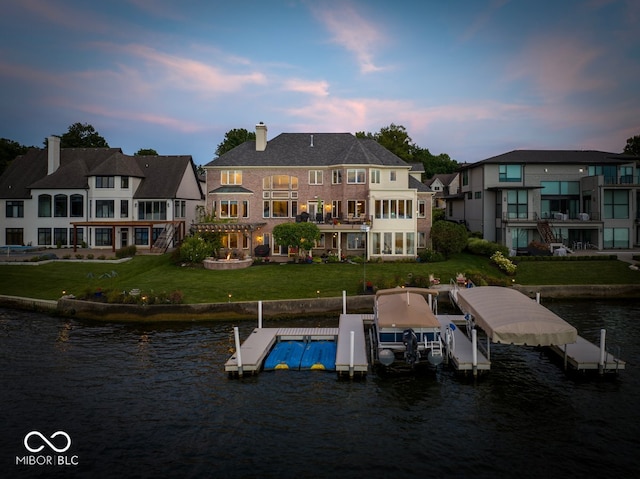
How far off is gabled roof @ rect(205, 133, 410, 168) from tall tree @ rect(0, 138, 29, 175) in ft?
166

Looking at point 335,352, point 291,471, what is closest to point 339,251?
point 335,352

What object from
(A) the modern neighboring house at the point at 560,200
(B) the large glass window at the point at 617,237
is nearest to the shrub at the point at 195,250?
(A) the modern neighboring house at the point at 560,200

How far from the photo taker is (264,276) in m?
38.6

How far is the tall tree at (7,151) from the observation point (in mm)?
78062

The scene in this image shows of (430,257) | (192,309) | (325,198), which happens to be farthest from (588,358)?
(325,198)

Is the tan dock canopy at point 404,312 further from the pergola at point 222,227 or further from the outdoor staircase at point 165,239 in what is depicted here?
the outdoor staircase at point 165,239

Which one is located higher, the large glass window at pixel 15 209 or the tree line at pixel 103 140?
the tree line at pixel 103 140

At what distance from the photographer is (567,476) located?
44.5 feet

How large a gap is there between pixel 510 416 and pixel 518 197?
4187 cm

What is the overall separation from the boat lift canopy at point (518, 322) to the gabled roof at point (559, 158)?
3543cm

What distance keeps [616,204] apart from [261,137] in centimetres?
4168

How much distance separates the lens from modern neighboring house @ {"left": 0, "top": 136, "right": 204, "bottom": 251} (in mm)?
53094

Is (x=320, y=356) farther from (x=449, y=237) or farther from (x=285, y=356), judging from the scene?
(x=449, y=237)

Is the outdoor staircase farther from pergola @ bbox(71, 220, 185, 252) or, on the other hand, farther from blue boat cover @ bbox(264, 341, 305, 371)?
blue boat cover @ bbox(264, 341, 305, 371)
